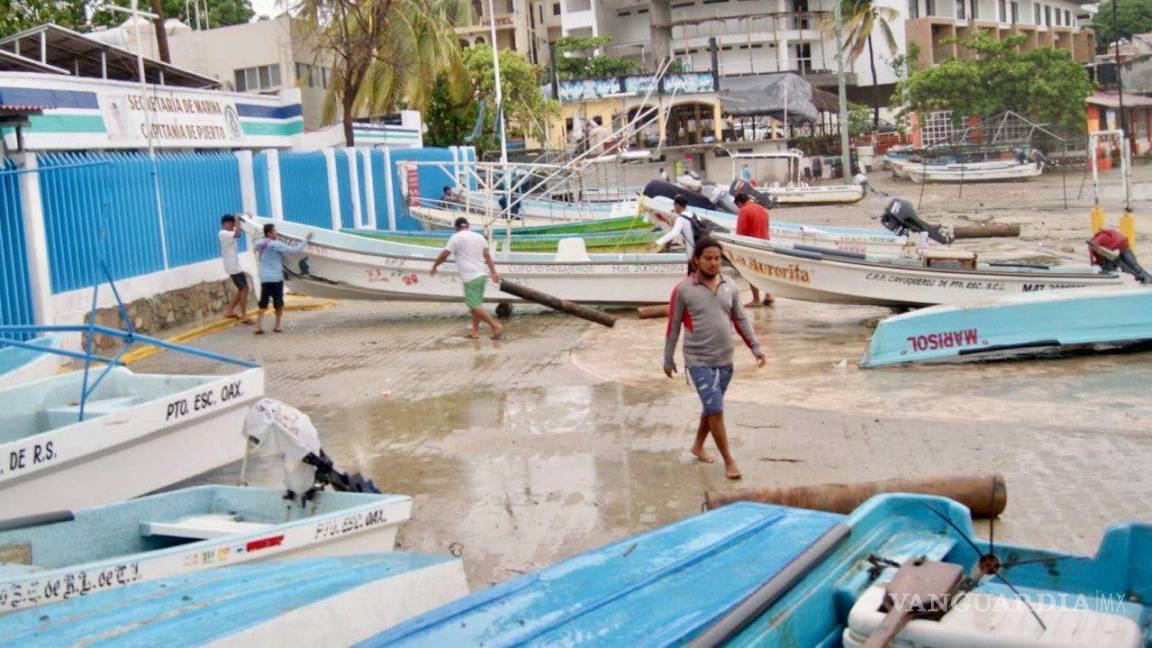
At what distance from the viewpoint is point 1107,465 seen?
8898mm

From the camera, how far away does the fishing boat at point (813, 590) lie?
3.97 meters

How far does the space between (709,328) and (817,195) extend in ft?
119

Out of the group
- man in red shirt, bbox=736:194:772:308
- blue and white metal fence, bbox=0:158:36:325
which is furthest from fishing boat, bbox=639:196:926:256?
blue and white metal fence, bbox=0:158:36:325

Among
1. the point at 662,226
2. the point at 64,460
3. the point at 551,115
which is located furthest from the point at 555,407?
the point at 551,115

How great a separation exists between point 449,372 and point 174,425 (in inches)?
208

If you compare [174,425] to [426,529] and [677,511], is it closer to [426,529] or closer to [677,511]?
[426,529]

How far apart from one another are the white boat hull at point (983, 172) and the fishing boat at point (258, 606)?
4349 cm

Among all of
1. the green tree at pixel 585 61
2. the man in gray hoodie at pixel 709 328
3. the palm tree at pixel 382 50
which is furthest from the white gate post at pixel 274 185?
the green tree at pixel 585 61

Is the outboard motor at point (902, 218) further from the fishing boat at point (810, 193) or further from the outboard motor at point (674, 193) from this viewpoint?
the fishing boat at point (810, 193)

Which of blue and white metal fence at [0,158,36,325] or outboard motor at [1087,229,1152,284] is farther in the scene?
blue and white metal fence at [0,158,36,325]

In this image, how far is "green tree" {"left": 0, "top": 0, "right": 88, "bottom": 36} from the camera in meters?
28.4

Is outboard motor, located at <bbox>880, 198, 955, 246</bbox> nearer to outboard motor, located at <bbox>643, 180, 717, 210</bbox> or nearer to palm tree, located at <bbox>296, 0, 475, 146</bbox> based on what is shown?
outboard motor, located at <bbox>643, 180, 717, 210</bbox>

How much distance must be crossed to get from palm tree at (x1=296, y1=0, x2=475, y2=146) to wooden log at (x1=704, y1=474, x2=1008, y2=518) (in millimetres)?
26155

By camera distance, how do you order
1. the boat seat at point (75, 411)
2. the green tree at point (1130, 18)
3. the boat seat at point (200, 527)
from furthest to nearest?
the green tree at point (1130, 18) < the boat seat at point (75, 411) < the boat seat at point (200, 527)
